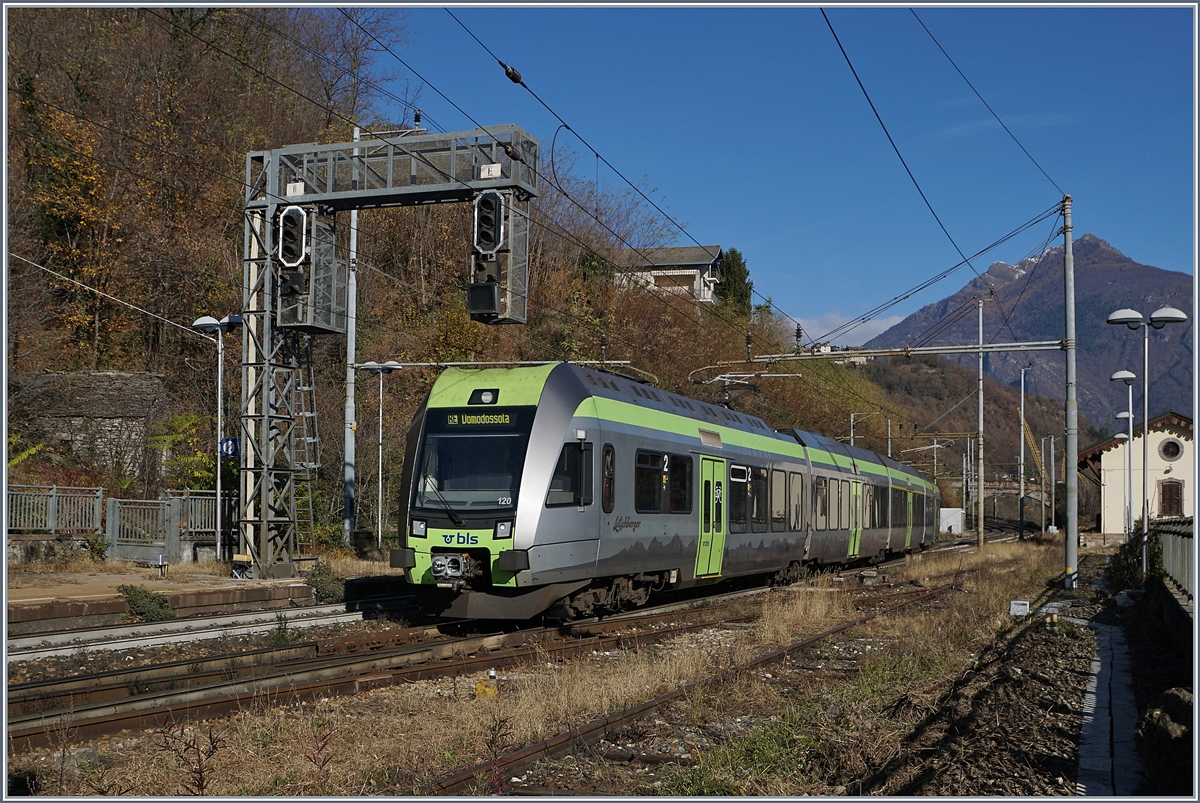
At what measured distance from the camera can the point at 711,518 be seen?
1822 centimetres

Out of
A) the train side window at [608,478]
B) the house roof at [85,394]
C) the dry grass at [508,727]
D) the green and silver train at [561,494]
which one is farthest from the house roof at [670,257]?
the dry grass at [508,727]

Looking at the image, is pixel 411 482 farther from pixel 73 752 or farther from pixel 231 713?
pixel 73 752

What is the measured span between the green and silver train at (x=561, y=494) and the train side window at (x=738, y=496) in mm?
55

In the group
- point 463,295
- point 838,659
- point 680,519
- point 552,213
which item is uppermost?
point 552,213

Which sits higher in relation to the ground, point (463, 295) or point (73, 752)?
point (463, 295)

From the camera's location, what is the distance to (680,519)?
1697 centimetres

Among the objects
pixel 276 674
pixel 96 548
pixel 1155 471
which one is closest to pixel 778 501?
pixel 276 674

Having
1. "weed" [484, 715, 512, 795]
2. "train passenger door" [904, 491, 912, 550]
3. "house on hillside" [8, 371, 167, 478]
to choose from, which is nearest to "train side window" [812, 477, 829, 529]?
"train passenger door" [904, 491, 912, 550]

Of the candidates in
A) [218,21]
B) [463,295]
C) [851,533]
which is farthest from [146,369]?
[851,533]

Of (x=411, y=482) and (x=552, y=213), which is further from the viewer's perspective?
(x=552, y=213)

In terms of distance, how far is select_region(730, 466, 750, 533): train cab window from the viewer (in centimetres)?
1925

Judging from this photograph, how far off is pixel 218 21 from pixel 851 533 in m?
31.6

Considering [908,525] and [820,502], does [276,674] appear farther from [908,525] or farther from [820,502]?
[908,525]

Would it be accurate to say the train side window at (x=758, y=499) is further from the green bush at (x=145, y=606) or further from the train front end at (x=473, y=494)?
the green bush at (x=145, y=606)
